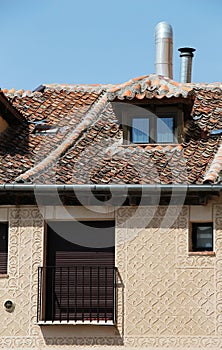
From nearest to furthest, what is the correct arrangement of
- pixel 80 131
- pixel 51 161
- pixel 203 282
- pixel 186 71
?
pixel 203 282
pixel 51 161
pixel 80 131
pixel 186 71

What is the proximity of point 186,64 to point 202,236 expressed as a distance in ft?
23.4

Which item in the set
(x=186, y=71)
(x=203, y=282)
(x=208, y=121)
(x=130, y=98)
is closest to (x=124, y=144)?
(x=130, y=98)

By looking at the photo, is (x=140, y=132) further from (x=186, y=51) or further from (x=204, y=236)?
(x=186, y=51)

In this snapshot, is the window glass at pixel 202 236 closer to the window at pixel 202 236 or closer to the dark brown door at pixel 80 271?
the window at pixel 202 236

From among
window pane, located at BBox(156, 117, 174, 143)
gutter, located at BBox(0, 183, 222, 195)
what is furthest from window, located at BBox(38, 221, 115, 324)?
window pane, located at BBox(156, 117, 174, 143)

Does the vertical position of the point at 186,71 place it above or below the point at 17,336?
above

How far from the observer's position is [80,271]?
1526 centimetres

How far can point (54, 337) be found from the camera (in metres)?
14.9

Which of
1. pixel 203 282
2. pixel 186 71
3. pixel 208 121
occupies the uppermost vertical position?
pixel 186 71

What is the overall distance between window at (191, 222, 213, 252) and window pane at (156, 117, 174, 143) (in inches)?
87.2

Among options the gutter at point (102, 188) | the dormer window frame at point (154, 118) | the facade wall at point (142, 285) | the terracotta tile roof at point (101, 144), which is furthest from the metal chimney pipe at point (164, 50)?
the gutter at point (102, 188)

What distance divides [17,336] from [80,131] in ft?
14.5

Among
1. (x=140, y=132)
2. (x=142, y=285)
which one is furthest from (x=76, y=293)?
(x=140, y=132)

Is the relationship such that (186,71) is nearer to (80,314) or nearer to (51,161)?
(51,161)
